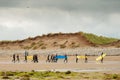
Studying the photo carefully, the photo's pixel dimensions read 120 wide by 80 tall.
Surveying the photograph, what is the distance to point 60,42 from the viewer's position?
138000 millimetres

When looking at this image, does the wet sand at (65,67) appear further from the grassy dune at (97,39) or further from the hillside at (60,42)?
the grassy dune at (97,39)

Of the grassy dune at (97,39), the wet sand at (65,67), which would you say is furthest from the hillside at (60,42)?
the wet sand at (65,67)

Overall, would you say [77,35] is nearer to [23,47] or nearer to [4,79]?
[23,47]

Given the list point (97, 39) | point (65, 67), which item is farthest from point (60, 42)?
point (65, 67)

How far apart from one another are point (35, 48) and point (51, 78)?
9402 cm

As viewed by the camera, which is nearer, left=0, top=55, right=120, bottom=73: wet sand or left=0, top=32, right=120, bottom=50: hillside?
left=0, top=55, right=120, bottom=73: wet sand

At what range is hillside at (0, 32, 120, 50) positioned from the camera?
133 metres

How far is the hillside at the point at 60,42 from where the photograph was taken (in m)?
133

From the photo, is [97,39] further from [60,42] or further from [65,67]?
[65,67]

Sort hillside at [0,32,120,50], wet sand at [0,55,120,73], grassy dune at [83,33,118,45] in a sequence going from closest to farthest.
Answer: wet sand at [0,55,120,73] → hillside at [0,32,120,50] → grassy dune at [83,33,118,45]

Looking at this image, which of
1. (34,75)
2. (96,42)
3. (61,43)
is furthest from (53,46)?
(34,75)

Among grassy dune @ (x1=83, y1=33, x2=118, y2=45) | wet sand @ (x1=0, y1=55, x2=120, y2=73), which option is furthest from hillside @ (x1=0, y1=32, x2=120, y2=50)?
wet sand @ (x1=0, y1=55, x2=120, y2=73)

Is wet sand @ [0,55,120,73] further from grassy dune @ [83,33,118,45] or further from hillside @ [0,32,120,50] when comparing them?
grassy dune @ [83,33,118,45]

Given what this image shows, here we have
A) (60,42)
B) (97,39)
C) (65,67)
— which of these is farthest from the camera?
(97,39)
